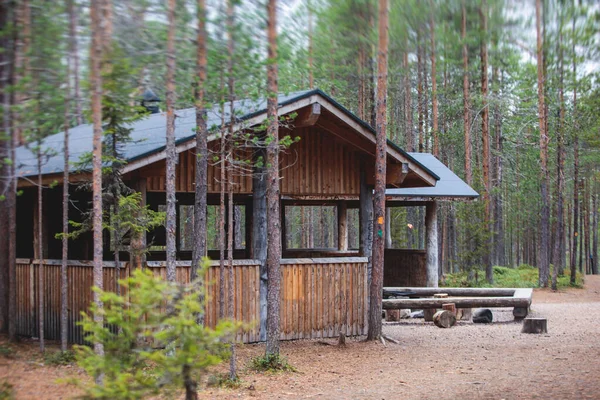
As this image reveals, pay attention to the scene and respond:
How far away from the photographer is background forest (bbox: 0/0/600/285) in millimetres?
7445

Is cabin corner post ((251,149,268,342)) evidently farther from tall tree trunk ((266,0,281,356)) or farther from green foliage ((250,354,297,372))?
green foliage ((250,354,297,372))

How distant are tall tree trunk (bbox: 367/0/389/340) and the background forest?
4.40 ft

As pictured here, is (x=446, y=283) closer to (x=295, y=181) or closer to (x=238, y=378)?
(x=295, y=181)

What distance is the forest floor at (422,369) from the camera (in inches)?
348

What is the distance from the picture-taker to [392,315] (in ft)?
55.7

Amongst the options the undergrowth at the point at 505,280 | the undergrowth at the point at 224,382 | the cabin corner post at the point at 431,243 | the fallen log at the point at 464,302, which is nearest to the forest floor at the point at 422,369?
the undergrowth at the point at 224,382

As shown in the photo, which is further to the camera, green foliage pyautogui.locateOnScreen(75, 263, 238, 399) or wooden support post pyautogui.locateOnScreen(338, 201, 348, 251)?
wooden support post pyautogui.locateOnScreen(338, 201, 348, 251)

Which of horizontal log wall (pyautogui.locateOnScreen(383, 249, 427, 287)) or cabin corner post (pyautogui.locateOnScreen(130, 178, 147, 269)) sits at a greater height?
cabin corner post (pyautogui.locateOnScreen(130, 178, 147, 269))

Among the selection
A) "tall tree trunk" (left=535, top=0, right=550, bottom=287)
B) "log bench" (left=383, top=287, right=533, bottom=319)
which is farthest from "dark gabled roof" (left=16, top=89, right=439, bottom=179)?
"tall tree trunk" (left=535, top=0, right=550, bottom=287)

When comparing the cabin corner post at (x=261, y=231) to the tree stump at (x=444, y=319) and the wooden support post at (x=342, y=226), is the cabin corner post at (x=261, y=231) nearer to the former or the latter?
the tree stump at (x=444, y=319)

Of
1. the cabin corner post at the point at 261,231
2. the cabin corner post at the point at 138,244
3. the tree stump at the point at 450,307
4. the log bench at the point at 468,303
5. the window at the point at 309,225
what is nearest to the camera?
the cabin corner post at the point at 138,244

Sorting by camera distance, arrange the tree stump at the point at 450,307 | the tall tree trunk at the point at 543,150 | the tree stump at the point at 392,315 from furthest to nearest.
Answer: the tall tree trunk at the point at 543,150, the tree stump at the point at 392,315, the tree stump at the point at 450,307

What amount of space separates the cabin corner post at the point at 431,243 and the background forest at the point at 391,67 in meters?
4.95

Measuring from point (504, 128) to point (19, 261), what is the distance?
98.8 ft
